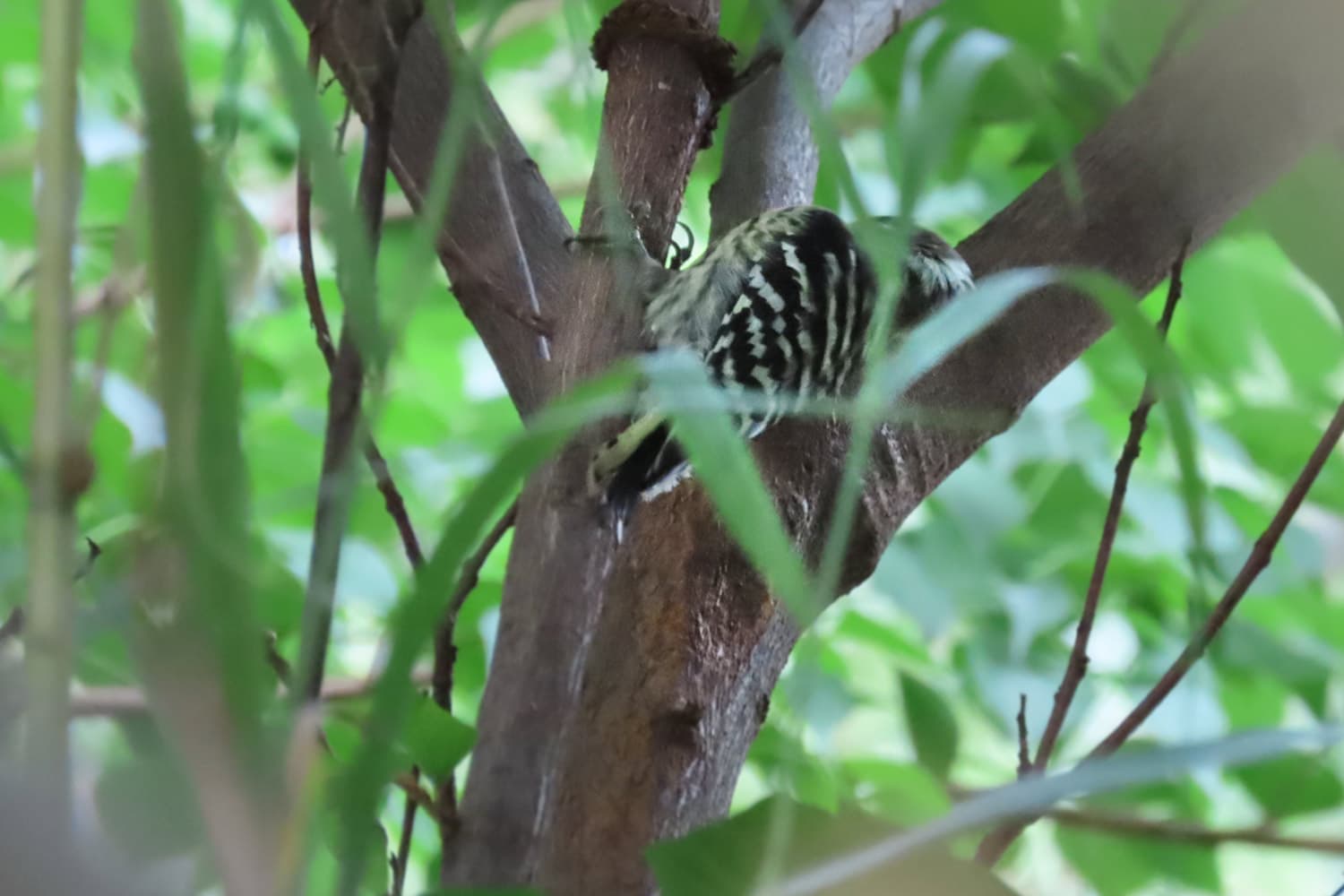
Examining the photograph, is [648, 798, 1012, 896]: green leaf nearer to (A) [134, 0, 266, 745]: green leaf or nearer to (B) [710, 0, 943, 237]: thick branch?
(A) [134, 0, 266, 745]: green leaf

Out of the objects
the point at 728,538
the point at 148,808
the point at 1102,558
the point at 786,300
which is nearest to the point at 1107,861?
the point at 1102,558

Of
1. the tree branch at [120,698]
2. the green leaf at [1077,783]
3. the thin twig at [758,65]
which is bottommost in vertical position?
the green leaf at [1077,783]

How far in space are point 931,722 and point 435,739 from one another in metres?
0.59

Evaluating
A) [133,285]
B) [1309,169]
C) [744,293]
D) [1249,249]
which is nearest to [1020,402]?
[1309,169]

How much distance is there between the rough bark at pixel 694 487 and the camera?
44 centimetres

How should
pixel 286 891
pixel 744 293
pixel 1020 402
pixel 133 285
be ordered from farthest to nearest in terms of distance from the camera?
pixel 744 293 → pixel 1020 402 → pixel 133 285 → pixel 286 891

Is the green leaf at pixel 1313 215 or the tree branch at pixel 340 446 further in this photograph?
the green leaf at pixel 1313 215

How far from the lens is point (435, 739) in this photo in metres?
0.56

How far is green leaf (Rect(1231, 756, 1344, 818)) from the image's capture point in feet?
3.07

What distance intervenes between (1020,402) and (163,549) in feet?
2.57

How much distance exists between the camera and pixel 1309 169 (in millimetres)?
760

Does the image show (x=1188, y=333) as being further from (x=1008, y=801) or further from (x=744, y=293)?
(x=1008, y=801)

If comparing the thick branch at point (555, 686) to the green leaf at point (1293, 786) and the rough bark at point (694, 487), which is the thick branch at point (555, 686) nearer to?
the rough bark at point (694, 487)

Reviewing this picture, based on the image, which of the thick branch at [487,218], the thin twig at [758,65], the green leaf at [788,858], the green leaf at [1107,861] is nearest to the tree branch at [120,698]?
the green leaf at [788,858]
